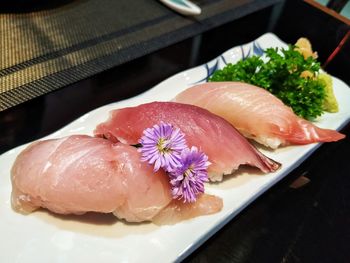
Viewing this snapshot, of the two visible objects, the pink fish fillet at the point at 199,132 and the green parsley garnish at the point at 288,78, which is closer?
the pink fish fillet at the point at 199,132

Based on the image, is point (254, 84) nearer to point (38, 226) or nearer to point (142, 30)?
point (142, 30)

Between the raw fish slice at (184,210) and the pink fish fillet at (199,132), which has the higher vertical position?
the pink fish fillet at (199,132)

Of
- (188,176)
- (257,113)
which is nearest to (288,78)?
(257,113)

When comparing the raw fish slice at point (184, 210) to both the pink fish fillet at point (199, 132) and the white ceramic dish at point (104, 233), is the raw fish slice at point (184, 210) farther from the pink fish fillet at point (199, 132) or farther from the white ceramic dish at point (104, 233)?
the pink fish fillet at point (199, 132)

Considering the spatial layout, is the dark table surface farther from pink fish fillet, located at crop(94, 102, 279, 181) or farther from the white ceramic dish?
pink fish fillet, located at crop(94, 102, 279, 181)

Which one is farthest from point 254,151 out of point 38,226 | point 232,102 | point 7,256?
point 7,256

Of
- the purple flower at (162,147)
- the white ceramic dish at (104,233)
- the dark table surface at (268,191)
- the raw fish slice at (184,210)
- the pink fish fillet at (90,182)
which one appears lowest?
the dark table surface at (268,191)

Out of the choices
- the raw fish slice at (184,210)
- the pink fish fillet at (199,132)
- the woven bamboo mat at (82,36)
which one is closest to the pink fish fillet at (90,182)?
the raw fish slice at (184,210)

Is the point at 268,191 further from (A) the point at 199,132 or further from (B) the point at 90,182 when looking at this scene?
(B) the point at 90,182

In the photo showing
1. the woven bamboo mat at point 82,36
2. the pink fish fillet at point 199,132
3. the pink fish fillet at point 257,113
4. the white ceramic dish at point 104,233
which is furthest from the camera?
the woven bamboo mat at point 82,36
